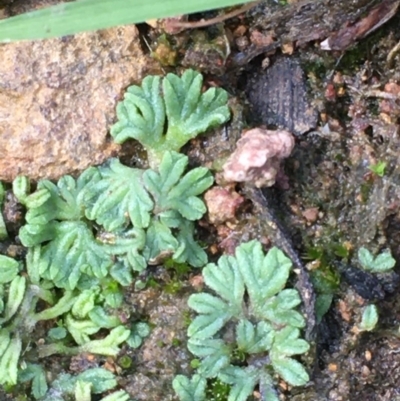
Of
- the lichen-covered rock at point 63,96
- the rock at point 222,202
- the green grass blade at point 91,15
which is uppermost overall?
the green grass blade at point 91,15

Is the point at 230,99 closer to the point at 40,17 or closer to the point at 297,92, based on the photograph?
the point at 297,92

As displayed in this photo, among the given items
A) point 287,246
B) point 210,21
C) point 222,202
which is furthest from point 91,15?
point 287,246

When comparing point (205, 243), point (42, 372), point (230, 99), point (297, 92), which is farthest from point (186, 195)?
point (42, 372)

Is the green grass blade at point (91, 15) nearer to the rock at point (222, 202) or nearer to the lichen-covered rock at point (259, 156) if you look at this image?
the lichen-covered rock at point (259, 156)

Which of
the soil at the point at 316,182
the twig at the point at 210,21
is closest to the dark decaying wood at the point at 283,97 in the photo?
the soil at the point at 316,182

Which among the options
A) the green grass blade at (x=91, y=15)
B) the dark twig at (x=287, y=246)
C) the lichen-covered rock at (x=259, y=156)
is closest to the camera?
the green grass blade at (x=91, y=15)

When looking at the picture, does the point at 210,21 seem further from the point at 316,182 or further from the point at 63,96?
the point at 316,182
